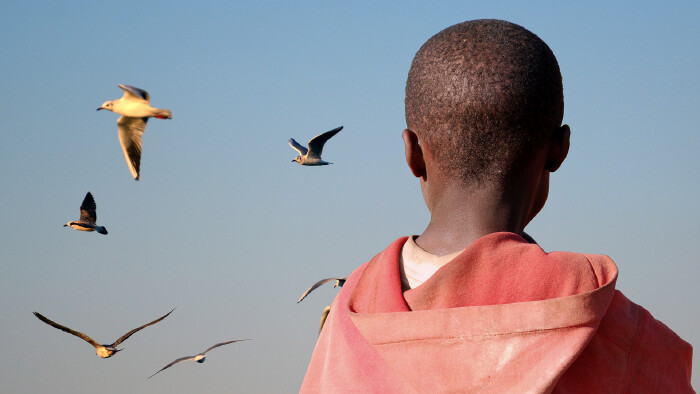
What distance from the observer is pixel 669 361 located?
280cm

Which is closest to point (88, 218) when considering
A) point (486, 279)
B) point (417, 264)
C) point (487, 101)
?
point (417, 264)

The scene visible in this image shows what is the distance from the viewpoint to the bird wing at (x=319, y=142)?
1622 cm

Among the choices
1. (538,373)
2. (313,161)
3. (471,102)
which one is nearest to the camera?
(538,373)

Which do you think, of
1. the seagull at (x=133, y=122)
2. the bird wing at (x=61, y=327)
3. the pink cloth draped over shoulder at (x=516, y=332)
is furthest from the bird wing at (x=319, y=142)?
the pink cloth draped over shoulder at (x=516, y=332)

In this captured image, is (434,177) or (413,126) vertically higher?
(413,126)

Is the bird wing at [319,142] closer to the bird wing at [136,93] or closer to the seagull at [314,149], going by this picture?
the seagull at [314,149]

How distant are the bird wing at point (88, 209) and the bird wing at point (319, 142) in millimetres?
4989

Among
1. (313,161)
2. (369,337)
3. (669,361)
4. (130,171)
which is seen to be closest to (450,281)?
(369,337)

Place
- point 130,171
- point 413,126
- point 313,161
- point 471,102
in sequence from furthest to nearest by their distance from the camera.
→ point 313,161 → point 130,171 → point 413,126 → point 471,102

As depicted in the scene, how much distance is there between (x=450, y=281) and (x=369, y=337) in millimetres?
396

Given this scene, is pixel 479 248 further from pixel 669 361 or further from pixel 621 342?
pixel 669 361

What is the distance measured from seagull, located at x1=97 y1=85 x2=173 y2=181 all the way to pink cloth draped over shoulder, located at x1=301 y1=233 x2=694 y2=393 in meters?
9.90

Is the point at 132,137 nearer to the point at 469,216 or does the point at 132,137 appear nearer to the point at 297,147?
the point at 297,147

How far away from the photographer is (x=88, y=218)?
57.0 feet
